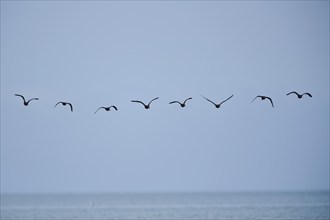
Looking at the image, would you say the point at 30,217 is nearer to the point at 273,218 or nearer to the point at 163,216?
the point at 163,216

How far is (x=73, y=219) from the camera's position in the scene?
268ft

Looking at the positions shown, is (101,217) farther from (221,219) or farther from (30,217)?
(221,219)

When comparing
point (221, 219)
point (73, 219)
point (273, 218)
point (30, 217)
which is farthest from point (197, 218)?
point (30, 217)

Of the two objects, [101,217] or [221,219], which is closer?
[221,219]

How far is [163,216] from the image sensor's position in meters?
87.1

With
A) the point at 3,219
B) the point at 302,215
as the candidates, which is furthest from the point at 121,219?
the point at 302,215

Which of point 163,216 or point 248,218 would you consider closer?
point 248,218

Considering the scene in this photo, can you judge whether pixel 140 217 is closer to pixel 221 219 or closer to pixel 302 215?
pixel 221 219

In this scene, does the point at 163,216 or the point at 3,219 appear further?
the point at 163,216

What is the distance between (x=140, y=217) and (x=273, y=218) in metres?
18.6

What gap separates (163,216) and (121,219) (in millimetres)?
7388

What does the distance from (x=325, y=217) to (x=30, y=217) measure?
39.8 metres

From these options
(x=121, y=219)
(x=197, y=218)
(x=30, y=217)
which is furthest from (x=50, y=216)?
(x=197, y=218)

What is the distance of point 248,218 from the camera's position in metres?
80.1
